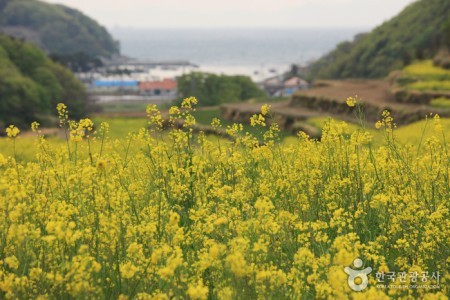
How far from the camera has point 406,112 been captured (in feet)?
80.7

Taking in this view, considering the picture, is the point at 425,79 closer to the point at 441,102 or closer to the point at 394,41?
the point at 441,102

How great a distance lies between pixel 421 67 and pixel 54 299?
3367 centimetres

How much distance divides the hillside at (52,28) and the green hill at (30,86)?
109m

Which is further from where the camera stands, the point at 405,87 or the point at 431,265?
the point at 405,87

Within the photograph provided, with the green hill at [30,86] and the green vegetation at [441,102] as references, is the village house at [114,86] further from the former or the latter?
the green vegetation at [441,102]

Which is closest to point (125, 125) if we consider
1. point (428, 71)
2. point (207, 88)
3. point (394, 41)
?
point (428, 71)

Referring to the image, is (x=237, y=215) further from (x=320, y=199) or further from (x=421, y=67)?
(x=421, y=67)

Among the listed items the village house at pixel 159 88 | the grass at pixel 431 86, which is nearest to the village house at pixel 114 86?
the village house at pixel 159 88

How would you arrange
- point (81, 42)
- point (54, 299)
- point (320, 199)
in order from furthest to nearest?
1. point (81, 42)
2. point (320, 199)
3. point (54, 299)

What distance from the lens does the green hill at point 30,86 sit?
51594mm

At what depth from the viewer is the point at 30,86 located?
5341 cm

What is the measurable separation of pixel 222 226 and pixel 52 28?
596 feet

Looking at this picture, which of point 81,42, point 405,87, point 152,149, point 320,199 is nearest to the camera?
point 320,199

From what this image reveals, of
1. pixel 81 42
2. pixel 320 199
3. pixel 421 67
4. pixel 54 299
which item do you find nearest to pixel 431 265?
pixel 320 199
